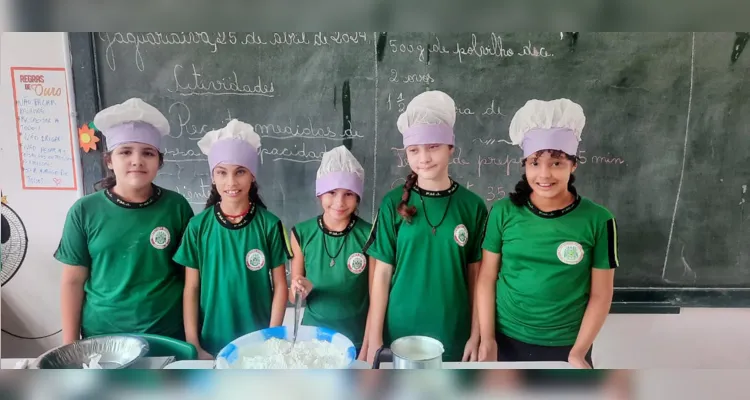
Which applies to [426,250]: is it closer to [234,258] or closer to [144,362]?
[234,258]

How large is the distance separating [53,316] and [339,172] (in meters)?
0.63

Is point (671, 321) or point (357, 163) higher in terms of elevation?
point (357, 163)

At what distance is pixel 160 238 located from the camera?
0.92m

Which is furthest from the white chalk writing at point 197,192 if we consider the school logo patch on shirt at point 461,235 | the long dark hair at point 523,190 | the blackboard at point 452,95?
the long dark hair at point 523,190

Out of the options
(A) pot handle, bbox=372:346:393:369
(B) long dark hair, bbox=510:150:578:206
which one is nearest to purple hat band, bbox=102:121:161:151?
(A) pot handle, bbox=372:346:393:369

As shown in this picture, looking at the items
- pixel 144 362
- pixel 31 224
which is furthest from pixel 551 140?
pixel 31 224

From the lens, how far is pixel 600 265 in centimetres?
92

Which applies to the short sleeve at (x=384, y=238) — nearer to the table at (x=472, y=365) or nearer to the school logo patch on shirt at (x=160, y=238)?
the table at (x=472, y=365)

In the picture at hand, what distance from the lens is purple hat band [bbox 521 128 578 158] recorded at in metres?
0.88

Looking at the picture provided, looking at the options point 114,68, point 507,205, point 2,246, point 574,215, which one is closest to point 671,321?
point 574,215

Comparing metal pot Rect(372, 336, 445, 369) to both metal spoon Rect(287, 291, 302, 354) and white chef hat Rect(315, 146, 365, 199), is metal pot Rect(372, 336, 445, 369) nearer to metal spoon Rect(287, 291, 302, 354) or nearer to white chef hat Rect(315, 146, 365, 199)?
metal spoon Rect(287, 291, 302, 354)

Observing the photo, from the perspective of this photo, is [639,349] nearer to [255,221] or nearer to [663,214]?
[663,214]

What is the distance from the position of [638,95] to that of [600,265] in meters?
0.33

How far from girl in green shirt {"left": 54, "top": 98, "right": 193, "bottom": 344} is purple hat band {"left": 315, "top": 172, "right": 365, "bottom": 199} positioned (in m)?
0.26
